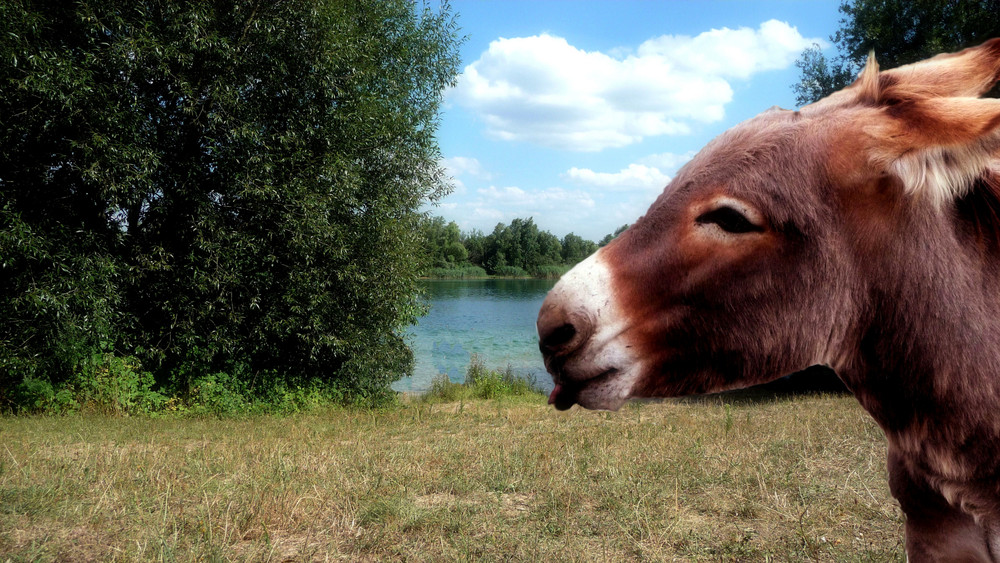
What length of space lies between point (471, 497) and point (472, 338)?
2193cm

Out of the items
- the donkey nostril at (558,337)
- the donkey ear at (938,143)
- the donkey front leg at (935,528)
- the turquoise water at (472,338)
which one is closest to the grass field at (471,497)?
the donkey front leg at (935,528)

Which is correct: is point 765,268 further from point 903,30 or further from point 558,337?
point 903,30

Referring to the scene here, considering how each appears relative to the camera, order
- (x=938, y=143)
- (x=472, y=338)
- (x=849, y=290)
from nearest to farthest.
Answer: (x=938, y=143)
(x=849, y=290)
(x=472, y=338)

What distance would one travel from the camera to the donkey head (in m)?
1.22

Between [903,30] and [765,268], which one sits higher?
[903,30]

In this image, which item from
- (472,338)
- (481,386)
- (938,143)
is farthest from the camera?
(472,338)

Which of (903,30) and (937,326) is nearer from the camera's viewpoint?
(937,326)

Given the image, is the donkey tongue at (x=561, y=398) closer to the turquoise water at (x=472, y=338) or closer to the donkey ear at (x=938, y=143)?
the donkey ear at (x=938, y=143)

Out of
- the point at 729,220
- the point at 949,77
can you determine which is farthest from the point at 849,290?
the point at 949,77

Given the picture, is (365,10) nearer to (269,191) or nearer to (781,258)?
(269,191)

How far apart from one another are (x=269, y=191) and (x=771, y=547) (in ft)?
32.1

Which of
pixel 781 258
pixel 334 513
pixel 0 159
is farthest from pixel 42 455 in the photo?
pixel 781 258

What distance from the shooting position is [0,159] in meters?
9.74

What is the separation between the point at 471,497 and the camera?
16.6ft
